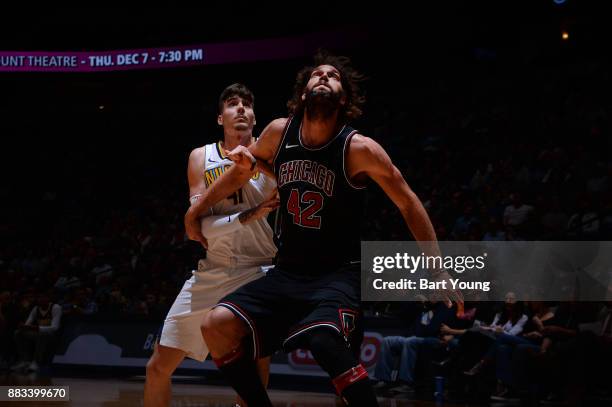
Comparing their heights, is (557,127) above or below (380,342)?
above

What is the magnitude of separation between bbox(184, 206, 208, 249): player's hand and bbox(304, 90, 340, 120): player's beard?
3.16ft

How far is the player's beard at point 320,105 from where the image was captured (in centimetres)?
367

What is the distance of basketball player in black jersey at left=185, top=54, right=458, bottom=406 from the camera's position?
11.5 ft

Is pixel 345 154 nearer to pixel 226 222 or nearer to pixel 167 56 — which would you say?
pixel 226 222

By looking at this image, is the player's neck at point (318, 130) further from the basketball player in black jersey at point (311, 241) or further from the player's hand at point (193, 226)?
the player's hand at point (193, 226)

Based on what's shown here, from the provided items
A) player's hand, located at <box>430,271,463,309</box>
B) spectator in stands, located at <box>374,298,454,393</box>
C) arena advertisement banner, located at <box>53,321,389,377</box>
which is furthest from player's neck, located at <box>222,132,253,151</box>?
arena advertisement banner, located at <box>53,321,389,377</box>

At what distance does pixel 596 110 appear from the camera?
13.0 metres

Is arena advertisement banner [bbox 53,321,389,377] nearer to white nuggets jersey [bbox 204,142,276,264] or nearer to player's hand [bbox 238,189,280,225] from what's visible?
white nuggets jersey [bbox 204,142,276,264]

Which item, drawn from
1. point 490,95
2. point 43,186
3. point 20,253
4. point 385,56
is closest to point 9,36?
point 43,186

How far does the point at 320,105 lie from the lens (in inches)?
144

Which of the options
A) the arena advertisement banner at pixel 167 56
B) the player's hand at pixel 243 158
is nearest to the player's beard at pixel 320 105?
the player's hand at pixel 243 158

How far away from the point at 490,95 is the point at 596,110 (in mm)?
3340

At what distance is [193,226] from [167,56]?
1596 cm

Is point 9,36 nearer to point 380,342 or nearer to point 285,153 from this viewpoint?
point 380,342
